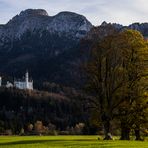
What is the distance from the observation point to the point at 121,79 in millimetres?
63500

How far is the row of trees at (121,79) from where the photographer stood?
205ft

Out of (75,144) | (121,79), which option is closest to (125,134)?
(121,79)

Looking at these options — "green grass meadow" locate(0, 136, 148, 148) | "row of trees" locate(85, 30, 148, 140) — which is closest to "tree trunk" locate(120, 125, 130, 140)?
"row of trees" locate(85, 30, 148, 140)

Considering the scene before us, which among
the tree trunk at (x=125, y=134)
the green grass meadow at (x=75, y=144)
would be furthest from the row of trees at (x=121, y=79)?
the green grass meadow at (x=75, y=144)

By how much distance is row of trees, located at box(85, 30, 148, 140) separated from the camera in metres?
62.5

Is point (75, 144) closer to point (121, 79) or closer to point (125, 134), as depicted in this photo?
point (121, 79)

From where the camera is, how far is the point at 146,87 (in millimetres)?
63281

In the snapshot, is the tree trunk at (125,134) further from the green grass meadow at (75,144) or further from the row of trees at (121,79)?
the green grass meadow at (75,144)

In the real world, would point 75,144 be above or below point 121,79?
below

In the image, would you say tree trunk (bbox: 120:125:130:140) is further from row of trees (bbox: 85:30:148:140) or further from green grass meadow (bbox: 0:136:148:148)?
green grass meadow (bbox: 0:136:148:148)

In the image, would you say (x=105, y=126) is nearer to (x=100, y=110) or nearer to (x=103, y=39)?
(x=100, y=110)

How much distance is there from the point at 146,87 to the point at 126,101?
10.0ft

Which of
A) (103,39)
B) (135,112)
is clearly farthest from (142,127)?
(103,39)

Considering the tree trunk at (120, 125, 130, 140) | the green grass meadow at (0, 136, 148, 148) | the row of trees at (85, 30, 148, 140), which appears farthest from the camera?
the tree trunk at (120, 125, 130, 140)
